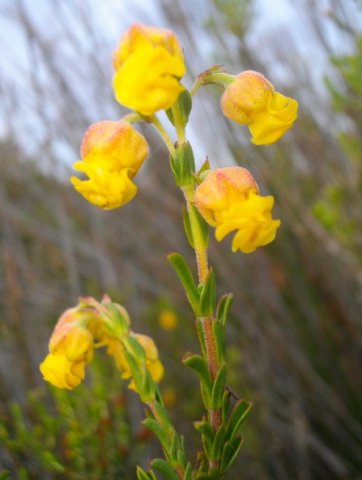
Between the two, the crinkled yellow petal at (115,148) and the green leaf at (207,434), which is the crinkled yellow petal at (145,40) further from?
the green leaf at (207,434)

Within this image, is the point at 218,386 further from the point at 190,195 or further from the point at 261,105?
the point at 261,105

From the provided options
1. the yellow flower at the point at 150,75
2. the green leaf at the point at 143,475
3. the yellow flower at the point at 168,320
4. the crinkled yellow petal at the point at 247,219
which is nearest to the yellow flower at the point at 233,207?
the crinkled yellow petal at the point at 247,219

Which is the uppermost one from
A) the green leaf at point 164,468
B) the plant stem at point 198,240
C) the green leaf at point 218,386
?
the plant stem at point 198,240

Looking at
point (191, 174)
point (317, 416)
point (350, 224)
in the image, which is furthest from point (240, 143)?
point (191, 174)

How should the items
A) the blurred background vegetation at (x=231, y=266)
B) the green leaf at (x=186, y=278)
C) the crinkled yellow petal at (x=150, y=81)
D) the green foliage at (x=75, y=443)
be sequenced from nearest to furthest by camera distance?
the crinkled yellow petal at (x=150, y=81)
the green leaf at (x=186, y=278)
the green foliage at (x=75, y=443)
the blurred background vegetation at (x=231, y=266)

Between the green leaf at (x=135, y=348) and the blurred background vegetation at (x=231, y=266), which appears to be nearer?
the green leaf at (x=135, y=348)

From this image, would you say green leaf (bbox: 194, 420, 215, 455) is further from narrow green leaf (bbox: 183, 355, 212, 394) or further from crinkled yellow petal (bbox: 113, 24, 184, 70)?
crinkled yellow petal (bbox: 113, 24, 184, 70)

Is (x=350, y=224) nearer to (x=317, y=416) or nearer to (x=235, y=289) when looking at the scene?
(x=235, y=289)
